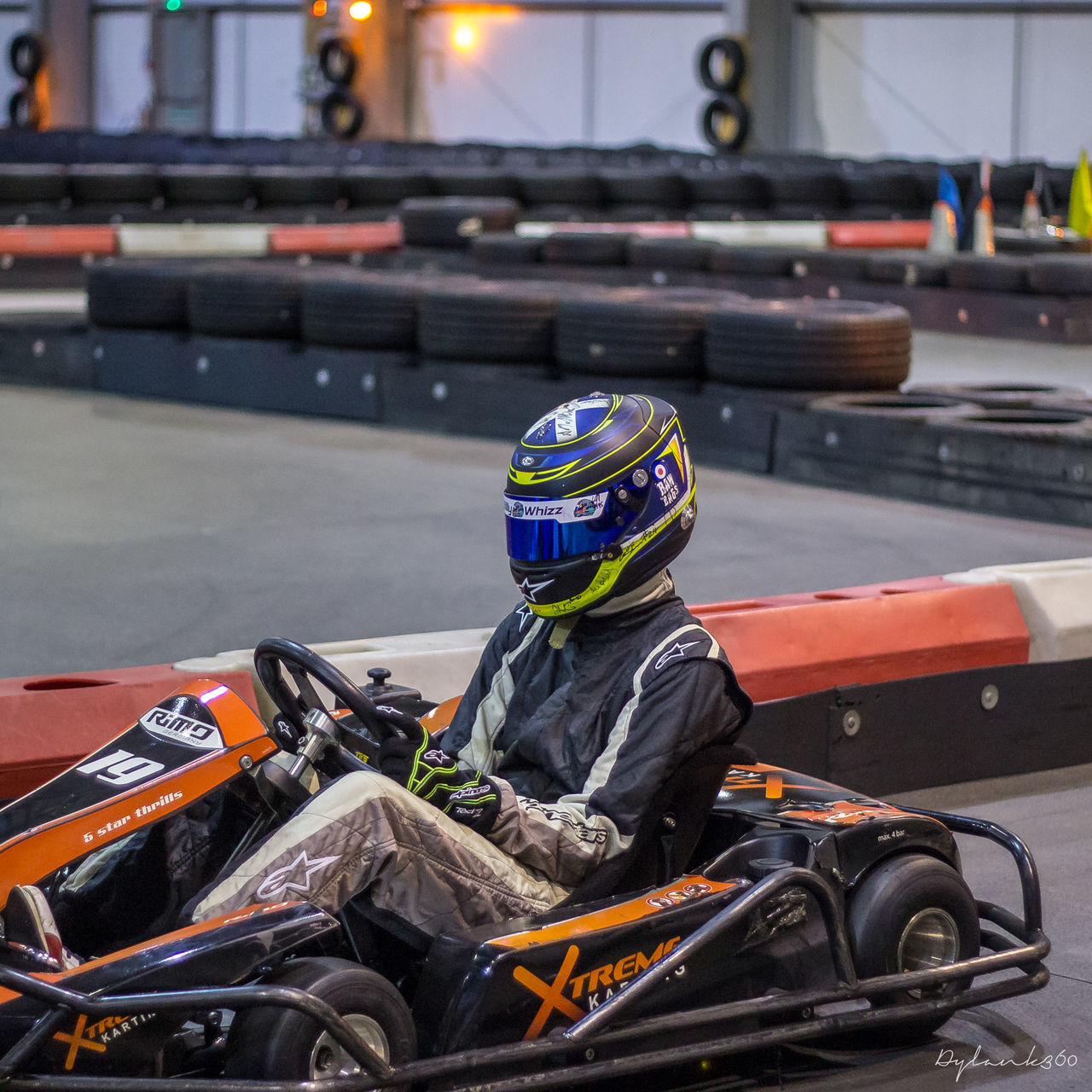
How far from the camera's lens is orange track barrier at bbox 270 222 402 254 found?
12.8 meters

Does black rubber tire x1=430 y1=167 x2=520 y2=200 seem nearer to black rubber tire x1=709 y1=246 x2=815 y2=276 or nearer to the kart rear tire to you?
black rubber tire x1=709 y1=246 x2=815 y2=276

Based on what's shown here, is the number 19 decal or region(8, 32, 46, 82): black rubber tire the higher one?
region(8, 32, 46, 82): black rubber tire

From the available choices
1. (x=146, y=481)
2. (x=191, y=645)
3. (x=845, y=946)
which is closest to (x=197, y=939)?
(x=845, y=946)

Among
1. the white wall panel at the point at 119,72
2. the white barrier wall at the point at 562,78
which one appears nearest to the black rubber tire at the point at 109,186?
the white barrier wall at the point at 562,78

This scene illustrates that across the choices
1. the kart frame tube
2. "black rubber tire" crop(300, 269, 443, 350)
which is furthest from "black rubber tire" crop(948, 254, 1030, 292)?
the kart frame tube

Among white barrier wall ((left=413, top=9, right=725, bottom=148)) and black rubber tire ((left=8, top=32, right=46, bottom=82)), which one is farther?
black rubber tire ((left=8, top=32, right=46, bottom=82))

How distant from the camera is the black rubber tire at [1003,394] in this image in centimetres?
643

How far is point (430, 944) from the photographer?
2.20m

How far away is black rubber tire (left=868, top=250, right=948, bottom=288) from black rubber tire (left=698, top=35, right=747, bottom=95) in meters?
8.53

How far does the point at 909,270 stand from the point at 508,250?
8.63 ft

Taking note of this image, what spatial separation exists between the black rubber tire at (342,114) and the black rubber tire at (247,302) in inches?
520

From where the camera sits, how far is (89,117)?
23875 millimetres

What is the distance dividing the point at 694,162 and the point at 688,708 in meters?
14.9

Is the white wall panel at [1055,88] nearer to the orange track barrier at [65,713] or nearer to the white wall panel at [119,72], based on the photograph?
the white wall panel at [119,72]
